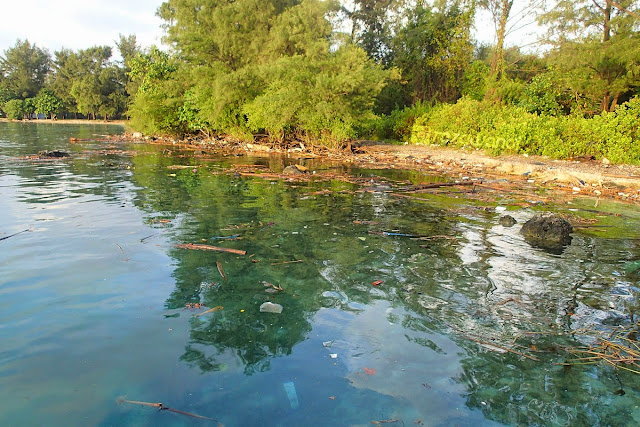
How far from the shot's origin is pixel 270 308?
424 cm

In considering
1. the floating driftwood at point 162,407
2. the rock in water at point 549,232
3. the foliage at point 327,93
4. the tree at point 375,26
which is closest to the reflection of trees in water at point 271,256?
the floating driftwood at point 162,407

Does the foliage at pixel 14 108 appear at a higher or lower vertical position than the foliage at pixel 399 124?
higher

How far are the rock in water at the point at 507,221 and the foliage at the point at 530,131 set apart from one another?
9125 mm

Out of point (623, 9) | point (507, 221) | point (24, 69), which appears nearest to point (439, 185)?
point (507, 221)

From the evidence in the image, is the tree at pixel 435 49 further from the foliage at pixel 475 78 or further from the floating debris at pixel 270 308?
the floating debris at pixel 270 308

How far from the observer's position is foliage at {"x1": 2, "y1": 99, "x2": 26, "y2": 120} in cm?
6328

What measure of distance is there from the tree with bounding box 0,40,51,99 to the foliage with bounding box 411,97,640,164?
74.9m

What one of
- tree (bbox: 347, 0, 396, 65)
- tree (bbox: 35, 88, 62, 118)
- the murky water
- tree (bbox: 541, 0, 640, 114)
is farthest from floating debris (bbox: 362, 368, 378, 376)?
tree (bbox: 35, 88, 62, 118)

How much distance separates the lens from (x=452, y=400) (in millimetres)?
3014

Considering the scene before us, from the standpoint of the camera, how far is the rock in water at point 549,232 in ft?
22.1

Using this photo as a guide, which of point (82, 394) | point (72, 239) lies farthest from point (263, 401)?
point (72, 239)

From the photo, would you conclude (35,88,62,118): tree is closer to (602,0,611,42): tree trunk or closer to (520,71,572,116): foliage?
(520,71,572,116): foliage

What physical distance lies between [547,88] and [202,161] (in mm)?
16859

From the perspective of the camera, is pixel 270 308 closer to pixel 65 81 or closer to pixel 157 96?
pixel 157 96
